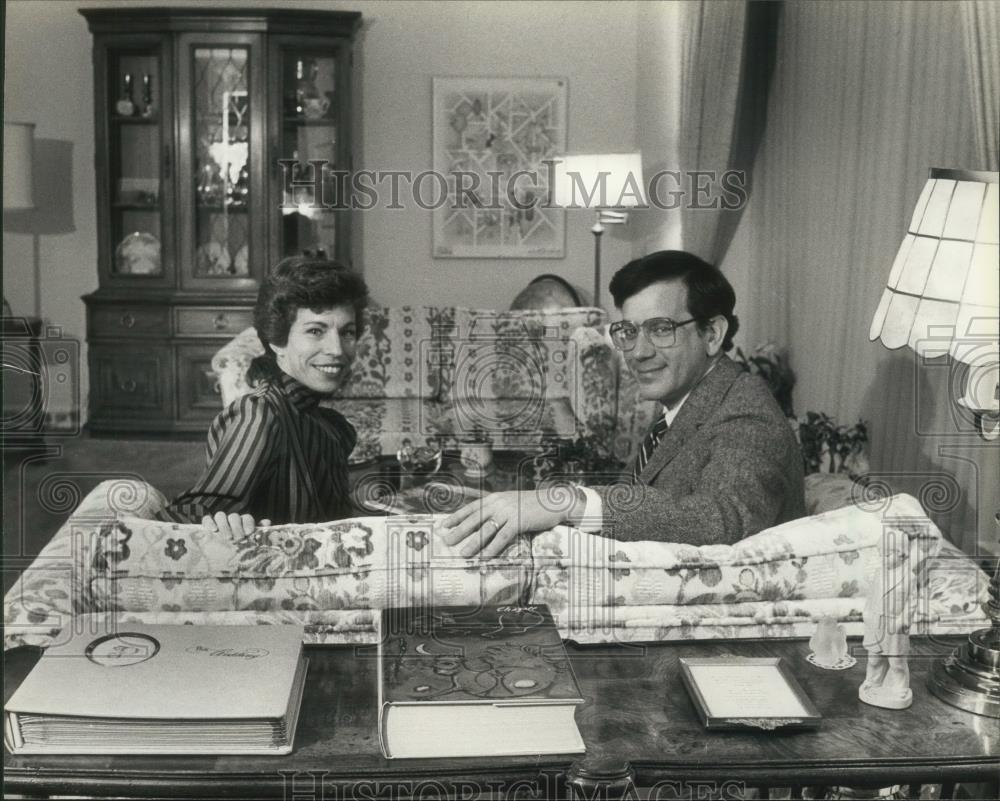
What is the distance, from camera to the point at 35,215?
5.82m

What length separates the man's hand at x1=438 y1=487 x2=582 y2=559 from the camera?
1.36m

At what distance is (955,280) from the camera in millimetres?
1323

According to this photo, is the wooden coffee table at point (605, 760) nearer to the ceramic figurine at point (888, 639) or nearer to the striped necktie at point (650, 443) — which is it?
the ceramic figurine at point (888, 639)

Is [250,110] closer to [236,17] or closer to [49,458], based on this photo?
[236,17]

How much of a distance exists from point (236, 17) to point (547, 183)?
1.78m

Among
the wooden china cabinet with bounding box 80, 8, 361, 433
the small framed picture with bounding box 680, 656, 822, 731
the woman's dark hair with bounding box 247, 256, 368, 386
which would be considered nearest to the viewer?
the small framed picture with bounding box 680, 656, 822, 731

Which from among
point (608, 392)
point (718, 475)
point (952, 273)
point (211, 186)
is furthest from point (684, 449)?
point (211, 186)

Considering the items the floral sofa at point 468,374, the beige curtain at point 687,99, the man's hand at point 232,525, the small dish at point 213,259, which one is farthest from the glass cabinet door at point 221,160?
the man's hand at point 232,525

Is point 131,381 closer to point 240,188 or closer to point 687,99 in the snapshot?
point 240,188

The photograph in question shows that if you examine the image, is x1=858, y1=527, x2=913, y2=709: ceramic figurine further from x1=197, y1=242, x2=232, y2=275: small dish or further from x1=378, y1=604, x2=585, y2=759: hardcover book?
x1=197, y1=242, x2=232, y2=275: small dish

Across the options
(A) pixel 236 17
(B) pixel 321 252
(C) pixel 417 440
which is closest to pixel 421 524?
(C) pixel 417 440

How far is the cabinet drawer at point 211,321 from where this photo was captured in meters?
5.49

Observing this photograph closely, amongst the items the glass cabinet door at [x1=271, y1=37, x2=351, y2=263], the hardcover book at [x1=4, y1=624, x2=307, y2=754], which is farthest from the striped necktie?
the glass cabinet door at [x1=271, y1=37, x2=351, y2=263]

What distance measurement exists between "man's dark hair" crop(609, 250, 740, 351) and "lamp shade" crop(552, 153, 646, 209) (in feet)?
10.5
